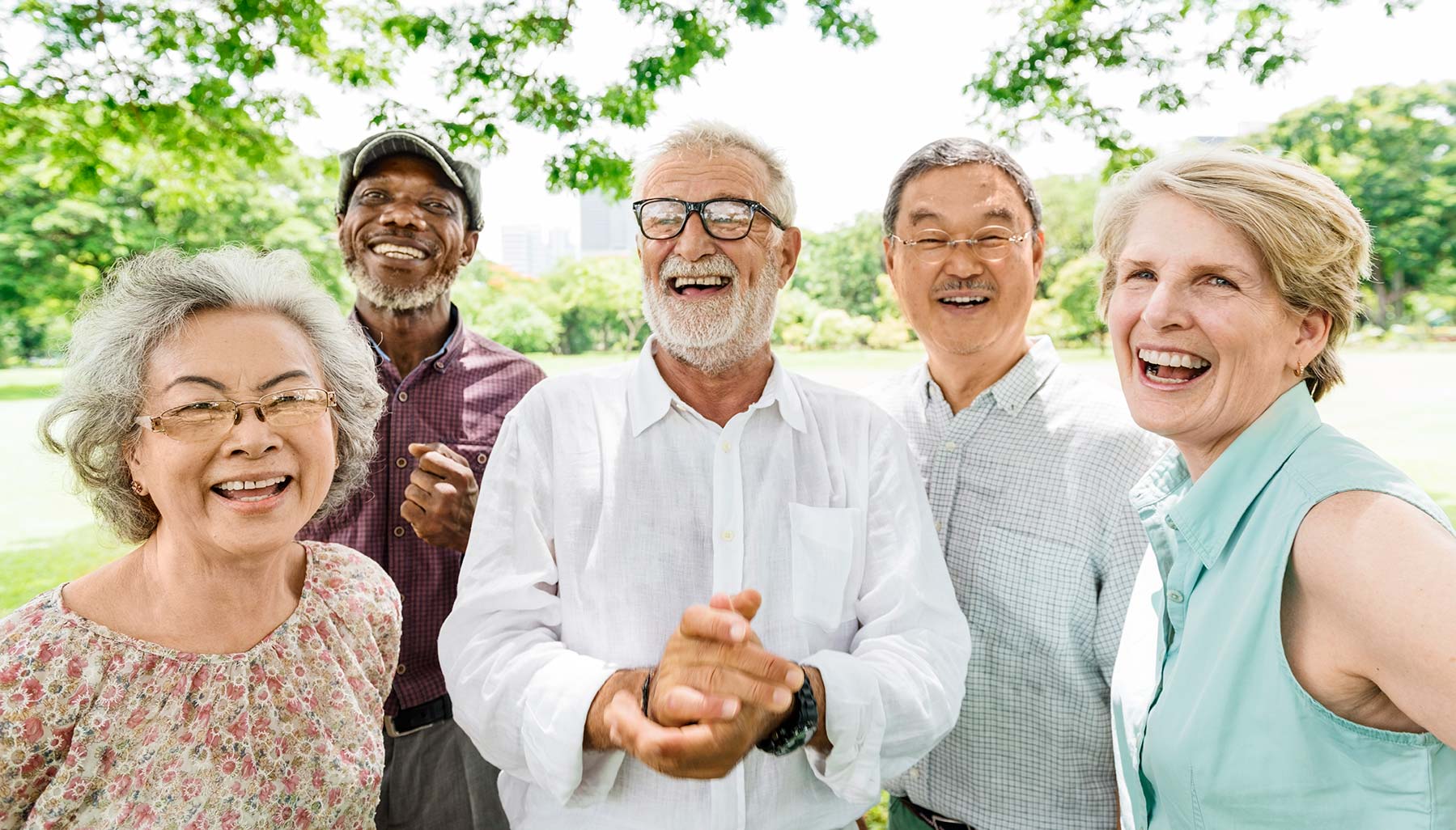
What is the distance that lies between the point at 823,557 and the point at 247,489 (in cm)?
138

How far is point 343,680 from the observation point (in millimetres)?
2090

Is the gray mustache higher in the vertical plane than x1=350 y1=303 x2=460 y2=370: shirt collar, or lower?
higher

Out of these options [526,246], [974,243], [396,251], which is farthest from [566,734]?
[526,246]

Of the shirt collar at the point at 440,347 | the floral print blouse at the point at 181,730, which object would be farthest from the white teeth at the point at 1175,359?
the shirt collar at the point at 440,347

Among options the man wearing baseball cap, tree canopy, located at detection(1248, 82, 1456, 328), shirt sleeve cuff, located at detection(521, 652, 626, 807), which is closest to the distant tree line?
tree canopy, located at detection(1248, 82, 1456, 328)

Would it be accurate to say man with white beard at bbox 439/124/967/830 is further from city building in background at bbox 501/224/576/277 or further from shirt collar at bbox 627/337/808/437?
city building in background at bbox 501/224/576/277

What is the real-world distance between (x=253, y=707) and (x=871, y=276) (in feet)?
164

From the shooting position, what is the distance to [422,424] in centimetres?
303

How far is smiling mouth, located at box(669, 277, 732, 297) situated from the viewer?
2.41 m

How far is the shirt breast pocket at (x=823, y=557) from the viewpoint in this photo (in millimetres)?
2096

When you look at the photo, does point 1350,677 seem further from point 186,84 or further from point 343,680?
point 186,84

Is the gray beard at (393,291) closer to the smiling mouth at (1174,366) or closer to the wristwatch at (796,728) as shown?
the wristwatch at (796,728)

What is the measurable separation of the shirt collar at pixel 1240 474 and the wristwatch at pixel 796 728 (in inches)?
34.4

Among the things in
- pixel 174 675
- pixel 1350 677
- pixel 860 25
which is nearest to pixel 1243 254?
pixel 1350 677
